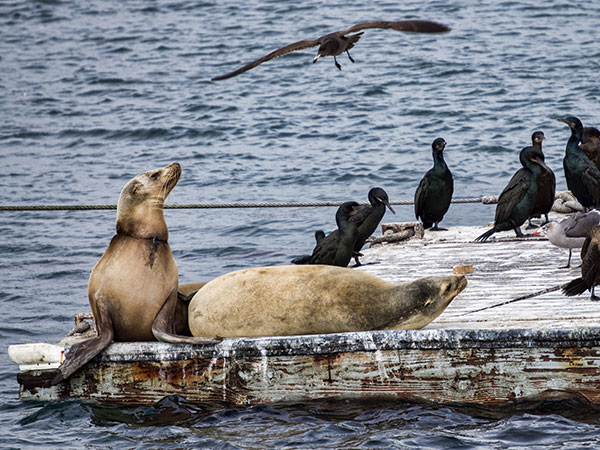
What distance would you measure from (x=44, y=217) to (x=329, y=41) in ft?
27.7

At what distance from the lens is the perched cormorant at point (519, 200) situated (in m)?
9.60

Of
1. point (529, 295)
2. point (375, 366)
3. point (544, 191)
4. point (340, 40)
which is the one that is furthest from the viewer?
point (544, 191)

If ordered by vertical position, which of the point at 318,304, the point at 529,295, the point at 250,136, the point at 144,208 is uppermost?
the point at 144,208

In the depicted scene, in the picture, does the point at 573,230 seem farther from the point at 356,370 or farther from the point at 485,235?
the point at 356,370

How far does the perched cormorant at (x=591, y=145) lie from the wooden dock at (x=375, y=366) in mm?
5009

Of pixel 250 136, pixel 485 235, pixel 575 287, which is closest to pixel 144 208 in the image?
pixel 575 287

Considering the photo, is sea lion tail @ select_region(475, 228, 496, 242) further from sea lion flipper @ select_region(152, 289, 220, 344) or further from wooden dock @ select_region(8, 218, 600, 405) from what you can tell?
sea lion flipper @ select_region(152, 289, 220, 344)

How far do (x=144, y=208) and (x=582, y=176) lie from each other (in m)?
5.21

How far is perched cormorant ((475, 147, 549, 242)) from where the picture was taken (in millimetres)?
9597

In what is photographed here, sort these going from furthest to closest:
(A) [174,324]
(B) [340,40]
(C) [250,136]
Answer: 1. (C) [250,136]
2. (B) [340,40]
3. (A) [174,324]

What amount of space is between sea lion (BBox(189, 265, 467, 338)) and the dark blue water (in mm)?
500

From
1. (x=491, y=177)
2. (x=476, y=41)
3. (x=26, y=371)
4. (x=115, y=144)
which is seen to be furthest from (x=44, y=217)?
(x=476, y=41)

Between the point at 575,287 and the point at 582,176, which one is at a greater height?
the point at 582,176

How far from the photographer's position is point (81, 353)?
6383 mm
